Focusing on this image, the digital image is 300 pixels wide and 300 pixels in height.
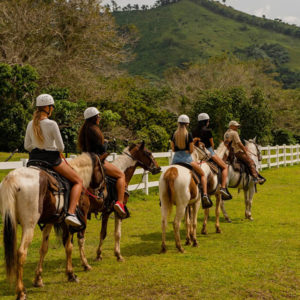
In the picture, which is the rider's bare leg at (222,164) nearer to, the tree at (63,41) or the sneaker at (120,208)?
the sneaker at (120,208)

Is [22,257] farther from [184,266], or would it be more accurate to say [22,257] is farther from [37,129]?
[184,266]

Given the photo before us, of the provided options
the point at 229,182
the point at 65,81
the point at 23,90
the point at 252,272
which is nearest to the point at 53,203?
the point at 252,272

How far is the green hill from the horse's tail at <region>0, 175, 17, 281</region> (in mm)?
119280

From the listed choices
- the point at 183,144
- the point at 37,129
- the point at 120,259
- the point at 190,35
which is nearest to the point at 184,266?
the point at 120,259

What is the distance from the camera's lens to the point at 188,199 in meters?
8.42

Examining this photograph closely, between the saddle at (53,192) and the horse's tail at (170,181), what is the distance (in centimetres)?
254

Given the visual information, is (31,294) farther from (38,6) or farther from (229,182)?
(38,6)

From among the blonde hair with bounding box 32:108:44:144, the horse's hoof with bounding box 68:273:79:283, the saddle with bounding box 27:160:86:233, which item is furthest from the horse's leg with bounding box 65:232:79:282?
the blonde hair with bounding box 32:108:44:144

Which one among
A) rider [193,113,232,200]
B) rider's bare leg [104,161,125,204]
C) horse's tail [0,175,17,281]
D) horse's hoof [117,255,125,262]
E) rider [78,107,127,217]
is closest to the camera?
horse's tail [0,175,17,281]

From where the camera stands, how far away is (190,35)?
509ft

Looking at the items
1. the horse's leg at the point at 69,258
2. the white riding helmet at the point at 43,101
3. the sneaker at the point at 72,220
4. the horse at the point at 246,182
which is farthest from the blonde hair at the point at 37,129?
the horse at the point at 246,182

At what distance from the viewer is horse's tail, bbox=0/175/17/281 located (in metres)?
5.29

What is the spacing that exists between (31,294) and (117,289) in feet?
3.87

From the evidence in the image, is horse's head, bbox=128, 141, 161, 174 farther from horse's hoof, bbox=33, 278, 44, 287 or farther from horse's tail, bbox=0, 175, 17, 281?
horse's tail, bbox=0, 175, 17, 281
